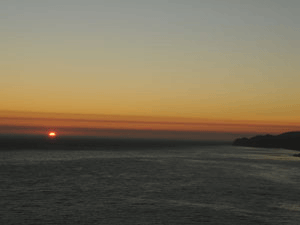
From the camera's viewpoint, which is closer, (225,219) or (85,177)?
(225,219)

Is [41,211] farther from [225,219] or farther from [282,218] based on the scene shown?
[282,218]

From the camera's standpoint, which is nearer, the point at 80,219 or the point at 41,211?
the point at 80,219

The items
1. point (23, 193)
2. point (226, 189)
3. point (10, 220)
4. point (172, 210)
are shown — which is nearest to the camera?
point (10, 220)

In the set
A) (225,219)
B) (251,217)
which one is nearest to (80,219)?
(225,219)

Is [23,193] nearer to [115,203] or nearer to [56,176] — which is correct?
[115,203]

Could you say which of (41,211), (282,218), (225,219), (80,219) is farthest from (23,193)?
(282,218)

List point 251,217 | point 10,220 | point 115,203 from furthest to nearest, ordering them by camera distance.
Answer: point 115,203 → point 251,217 → point 10,220

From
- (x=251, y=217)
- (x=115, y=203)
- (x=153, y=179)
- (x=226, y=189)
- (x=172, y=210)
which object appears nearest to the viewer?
(x=251, y=217)

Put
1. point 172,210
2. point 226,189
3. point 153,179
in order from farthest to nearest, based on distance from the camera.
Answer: point 153,179 → point 226,189 → point 172,210

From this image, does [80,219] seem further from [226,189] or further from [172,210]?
[226,189]
